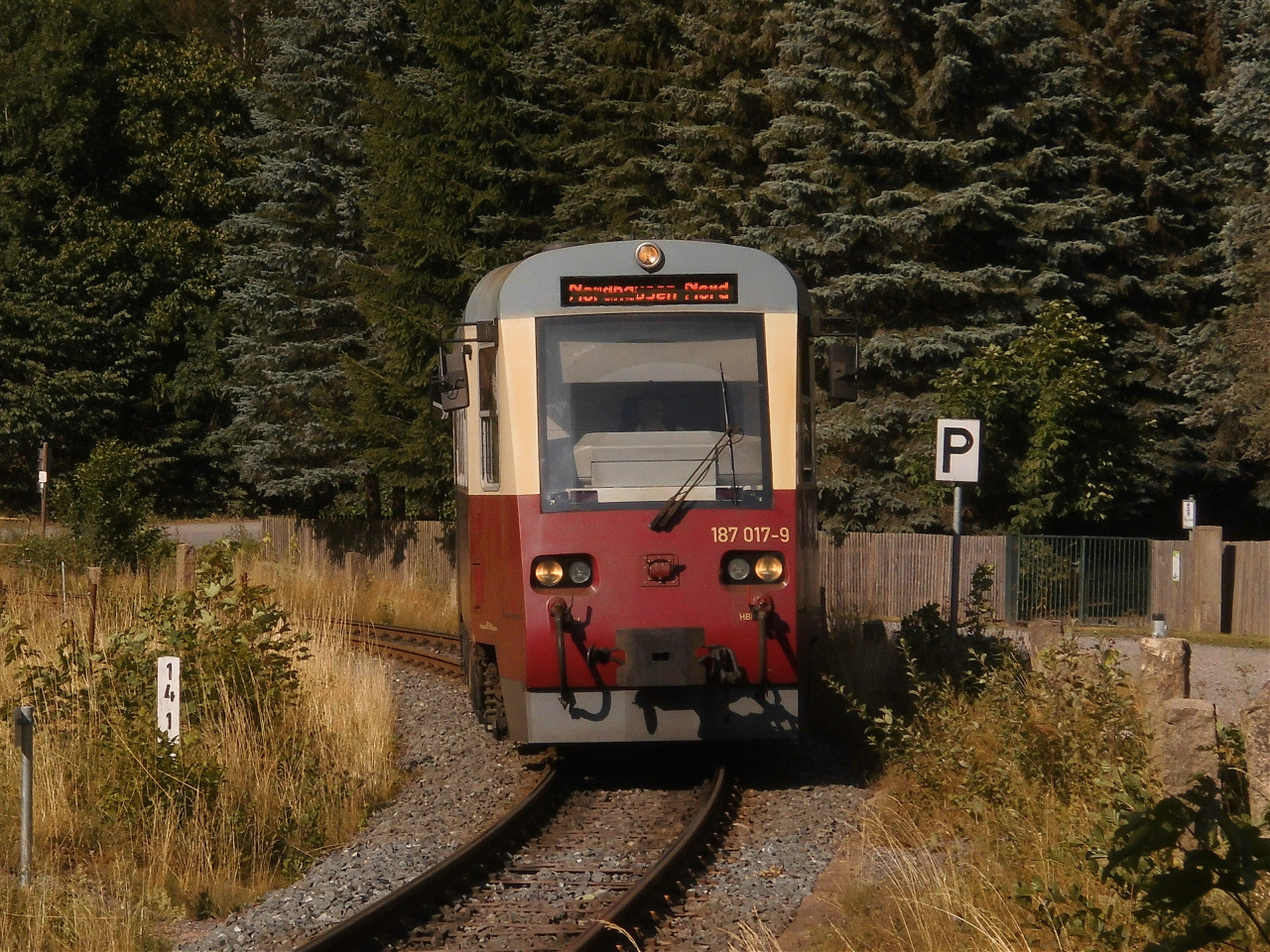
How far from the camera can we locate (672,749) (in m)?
12.3

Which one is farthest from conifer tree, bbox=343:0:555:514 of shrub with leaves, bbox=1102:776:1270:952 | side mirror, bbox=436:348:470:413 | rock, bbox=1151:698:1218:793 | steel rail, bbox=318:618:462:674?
shrub with leaves, bbox=1102:776:1270:952

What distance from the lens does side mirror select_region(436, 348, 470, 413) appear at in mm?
11156

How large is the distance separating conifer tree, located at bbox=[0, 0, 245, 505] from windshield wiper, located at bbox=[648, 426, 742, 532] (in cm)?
4038

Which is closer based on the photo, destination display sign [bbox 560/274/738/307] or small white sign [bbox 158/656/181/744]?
small white sign [bbox 158/656/181/744]

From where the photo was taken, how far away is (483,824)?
9.37m

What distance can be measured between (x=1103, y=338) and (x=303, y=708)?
19172 millimetres

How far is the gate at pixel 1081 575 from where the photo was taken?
26141mm

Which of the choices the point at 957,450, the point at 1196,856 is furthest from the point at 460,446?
the point at 1196,856

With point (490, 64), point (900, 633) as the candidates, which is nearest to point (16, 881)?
point (900, 633)

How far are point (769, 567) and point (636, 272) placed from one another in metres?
2.09

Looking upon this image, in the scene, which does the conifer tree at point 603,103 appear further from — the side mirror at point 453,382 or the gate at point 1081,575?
the side mirror at point 453,382

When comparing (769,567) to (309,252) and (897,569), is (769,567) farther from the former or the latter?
(309,252)

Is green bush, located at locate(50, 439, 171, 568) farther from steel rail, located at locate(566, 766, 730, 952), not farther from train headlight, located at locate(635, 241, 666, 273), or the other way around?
steel rail, located at locate(566, 766, 730, 952)

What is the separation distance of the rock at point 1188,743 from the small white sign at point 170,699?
5.05 m
